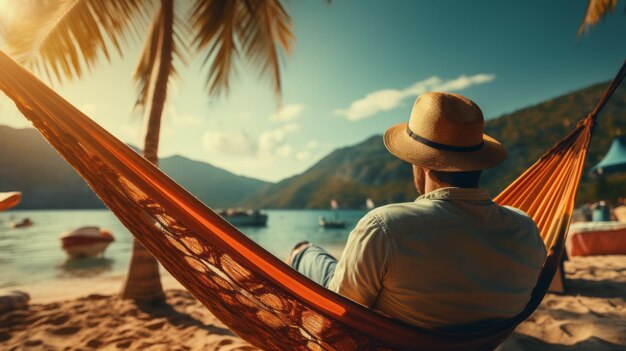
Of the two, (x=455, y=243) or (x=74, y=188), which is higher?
(x=455, y=243)

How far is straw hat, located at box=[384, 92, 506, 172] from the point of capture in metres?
0.82

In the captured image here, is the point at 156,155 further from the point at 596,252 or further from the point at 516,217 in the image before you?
the point at 596,252

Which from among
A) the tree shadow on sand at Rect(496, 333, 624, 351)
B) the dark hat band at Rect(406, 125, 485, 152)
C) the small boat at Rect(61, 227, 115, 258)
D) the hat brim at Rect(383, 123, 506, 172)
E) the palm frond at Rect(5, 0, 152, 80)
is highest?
the palm frond at Rect(5, 0, 152, 80)

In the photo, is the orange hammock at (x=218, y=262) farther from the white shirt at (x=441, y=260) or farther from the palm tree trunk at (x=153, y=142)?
the palm tree trunk at (x=153, y=142)

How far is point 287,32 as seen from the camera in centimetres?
362

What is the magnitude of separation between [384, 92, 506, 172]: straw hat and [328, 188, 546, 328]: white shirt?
0.30 ft

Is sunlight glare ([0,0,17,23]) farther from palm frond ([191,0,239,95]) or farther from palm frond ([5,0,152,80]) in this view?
palm frond ([191,0,239,95])

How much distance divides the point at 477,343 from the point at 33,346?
2547mm

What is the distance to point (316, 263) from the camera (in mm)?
1296

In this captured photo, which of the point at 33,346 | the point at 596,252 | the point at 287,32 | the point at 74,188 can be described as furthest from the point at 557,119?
the point at 74,188

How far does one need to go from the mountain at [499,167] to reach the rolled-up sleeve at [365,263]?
15.6m

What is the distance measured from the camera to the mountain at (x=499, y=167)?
2910cm

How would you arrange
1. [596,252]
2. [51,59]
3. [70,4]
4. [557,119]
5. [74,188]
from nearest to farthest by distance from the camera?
[70,4] < [51,59] < [596,252] < [557,119] < [74,188]

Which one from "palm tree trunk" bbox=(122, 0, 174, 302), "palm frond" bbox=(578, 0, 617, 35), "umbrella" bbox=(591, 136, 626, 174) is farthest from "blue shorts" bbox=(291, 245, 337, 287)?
"umbrella" bbox=(591, 136, 626, 174)
